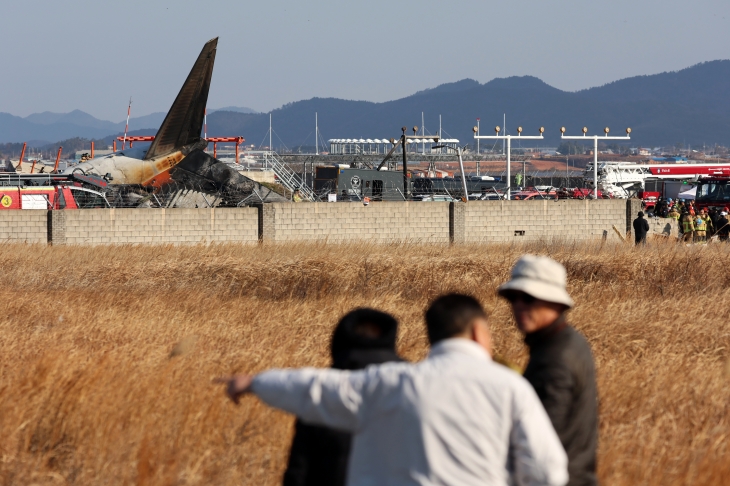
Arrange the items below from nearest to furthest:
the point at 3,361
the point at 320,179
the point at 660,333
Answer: the point at 3,361 < the point at 660,333 < the point at 320,179

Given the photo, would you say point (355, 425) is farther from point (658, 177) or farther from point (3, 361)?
point (658, 177)

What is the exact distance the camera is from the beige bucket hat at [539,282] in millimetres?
4512

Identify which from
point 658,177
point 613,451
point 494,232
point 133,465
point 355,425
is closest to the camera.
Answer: point 355,425

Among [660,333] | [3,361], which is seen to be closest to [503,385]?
[3,361]

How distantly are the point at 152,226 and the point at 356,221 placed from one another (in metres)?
8.07

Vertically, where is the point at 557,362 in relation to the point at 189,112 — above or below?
below

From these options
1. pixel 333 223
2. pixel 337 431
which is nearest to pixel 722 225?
pixel 333 223

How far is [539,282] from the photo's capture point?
4531 mm

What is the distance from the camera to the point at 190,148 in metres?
42.6

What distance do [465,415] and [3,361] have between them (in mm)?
7737

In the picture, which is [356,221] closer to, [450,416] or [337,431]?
[337,431]

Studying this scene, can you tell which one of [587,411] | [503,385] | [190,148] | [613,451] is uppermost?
[190,148]

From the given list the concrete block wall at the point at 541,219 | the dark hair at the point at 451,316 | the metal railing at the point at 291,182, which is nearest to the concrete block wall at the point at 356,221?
the concrete block wall at the point at 541,219

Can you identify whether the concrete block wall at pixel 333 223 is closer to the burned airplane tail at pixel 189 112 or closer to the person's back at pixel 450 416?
Result: the burned airplane tail at pixel 189 112
